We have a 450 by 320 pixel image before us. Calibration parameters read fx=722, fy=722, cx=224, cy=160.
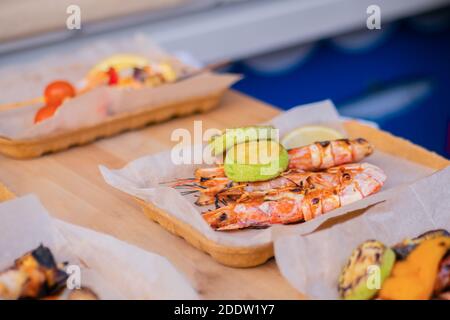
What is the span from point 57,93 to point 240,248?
0.80 m

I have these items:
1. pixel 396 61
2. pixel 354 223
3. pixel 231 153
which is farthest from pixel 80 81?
pixel 396 61

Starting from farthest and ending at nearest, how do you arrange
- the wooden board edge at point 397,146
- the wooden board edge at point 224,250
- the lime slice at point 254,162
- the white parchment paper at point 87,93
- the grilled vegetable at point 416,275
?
1. the white parchment paper at point 87,93
2. the wooden board edge at point 397,146
3. the lime slice at point 254,162
4. the wooden board edge at point 224,250
5. the grilled vegetable at point 416,275

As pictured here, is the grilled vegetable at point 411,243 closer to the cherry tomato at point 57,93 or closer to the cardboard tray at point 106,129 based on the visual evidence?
the cardboard tray at point 106,129

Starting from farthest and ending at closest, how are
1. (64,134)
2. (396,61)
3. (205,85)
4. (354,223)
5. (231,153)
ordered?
(396,61) → (205,85) → (64,134) → (231,153) → (354,223)

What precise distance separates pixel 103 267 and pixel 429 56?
2.65 meters

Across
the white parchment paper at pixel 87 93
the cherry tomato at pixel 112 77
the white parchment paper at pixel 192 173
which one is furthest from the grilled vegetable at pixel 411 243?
the cherry tomato at pixel 112 77

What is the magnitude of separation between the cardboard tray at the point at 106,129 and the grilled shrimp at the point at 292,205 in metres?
0.52

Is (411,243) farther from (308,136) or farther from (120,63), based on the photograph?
(120,63)

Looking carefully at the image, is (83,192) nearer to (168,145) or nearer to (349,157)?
(168,145)

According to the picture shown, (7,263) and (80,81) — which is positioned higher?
(80,81)

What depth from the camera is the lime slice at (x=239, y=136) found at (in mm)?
1414

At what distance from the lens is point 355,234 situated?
117 cm

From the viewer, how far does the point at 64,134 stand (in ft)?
5.34
